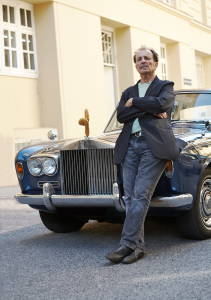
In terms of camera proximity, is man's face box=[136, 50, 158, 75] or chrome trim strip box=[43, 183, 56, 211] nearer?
man's face box=[136, 50, 158, 75]

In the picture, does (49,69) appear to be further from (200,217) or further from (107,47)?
(200,217)

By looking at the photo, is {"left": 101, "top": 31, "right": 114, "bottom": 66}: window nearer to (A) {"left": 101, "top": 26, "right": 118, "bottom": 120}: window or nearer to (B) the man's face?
(A) {"left": 101, "top": 26, "right": 118, "bottom": 120}: window

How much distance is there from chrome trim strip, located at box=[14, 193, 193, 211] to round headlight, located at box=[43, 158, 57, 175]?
26cm

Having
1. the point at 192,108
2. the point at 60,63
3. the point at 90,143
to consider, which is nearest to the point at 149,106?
the point at 90,143

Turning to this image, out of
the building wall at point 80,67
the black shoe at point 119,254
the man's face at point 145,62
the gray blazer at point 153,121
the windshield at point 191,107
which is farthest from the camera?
the building wall at point 80,67

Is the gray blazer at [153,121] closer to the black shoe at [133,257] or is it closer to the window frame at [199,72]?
the black shoe at [133,257]

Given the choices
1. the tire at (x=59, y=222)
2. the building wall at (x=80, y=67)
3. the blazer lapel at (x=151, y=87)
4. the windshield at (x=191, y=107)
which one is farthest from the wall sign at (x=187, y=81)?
the blazer lapel at (x=151, y=87)

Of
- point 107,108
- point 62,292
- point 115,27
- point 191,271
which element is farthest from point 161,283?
point 115,27

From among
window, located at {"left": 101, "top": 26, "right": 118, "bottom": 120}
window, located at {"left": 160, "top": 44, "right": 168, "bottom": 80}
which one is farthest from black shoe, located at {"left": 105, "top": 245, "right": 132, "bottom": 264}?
window, located at {"left": 160, "top": 44, "right": 168, "bottom": 80}

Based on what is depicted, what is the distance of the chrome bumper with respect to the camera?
4.10m

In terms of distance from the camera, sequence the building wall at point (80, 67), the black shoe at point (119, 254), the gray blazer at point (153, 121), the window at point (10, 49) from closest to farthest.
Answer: the black shoe at point (119, 254) → the gray blazer at point (153, 121) → the window at point (10, 49) → the building wall at point (80, 67)

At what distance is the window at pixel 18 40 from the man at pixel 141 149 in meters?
6.77

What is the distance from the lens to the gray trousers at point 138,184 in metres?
3.96

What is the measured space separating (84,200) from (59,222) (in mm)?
1060
